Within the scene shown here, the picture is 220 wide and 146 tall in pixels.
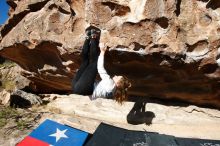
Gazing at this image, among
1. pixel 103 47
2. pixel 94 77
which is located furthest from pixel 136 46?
pixel 94 77

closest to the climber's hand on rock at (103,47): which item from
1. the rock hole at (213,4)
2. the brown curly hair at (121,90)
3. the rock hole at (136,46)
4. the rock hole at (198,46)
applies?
the rock hole at (136,46)

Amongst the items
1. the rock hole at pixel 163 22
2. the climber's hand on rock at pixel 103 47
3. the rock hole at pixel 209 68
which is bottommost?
the rock hole at pixel 209 68

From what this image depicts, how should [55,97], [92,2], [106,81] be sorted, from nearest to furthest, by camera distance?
[106,81], [92,2], [55,97]

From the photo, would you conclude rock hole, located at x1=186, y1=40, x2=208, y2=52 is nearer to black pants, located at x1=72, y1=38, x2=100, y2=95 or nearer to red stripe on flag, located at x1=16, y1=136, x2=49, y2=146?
black pants, located at x1=72, y1=38, x2=100, y2=95

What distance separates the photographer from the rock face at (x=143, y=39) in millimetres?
5750

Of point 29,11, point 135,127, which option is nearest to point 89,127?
point 135,127

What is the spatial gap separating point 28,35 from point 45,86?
2398 millimetres

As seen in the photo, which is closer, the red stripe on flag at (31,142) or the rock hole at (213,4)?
the red stripe on flag at (31,142)

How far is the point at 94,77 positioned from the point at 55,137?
1271mm

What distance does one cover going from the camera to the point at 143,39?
5832mm

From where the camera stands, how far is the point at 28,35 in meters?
7.45

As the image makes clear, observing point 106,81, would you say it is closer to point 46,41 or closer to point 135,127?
point 135,127

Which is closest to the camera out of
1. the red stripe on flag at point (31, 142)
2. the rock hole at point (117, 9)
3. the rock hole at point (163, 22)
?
the red stripe on flag at point (31, 142)

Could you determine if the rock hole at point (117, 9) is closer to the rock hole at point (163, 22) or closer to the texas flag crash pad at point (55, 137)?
the rock hole at point (163, 22)
